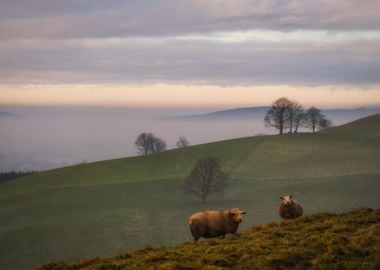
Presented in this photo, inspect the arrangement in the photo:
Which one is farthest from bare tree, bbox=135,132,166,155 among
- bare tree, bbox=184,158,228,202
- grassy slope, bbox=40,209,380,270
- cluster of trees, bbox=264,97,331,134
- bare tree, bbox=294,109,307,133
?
grassy slope, bbox=40,209,380,270

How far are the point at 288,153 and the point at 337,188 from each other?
2966 centimetres

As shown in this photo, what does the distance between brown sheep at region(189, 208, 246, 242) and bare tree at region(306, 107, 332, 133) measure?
111939 millimetres

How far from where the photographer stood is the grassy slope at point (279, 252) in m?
15.3

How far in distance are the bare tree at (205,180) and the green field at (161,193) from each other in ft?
5.57

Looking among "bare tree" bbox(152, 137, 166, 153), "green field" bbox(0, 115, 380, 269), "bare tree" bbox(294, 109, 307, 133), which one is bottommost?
"green field" bbox(0, 115, 380, 269)

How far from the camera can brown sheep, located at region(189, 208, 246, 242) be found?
25.6 meters

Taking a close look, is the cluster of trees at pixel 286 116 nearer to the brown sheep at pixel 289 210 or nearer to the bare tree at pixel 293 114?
the bare tree at pixel 293 114

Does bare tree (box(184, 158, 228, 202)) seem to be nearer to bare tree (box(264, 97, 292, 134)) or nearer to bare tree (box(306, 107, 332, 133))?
bare tree (box(264, 97, 292, 134))

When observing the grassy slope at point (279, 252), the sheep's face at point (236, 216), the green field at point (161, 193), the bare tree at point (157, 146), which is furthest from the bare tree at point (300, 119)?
the grassy slope at point (279, 252)

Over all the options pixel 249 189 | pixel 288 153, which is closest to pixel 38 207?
pixel 249 189

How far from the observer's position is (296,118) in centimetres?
12788

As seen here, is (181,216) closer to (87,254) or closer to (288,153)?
(87,254)

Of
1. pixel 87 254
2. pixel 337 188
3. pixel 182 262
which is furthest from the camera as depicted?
pixel 337 188

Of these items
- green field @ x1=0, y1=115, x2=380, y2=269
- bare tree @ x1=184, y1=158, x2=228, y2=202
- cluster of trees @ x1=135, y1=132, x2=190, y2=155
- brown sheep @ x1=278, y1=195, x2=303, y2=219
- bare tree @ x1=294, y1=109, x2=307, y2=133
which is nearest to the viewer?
brown sheep @ x1=278, y1=195, x2=303, y2=219
